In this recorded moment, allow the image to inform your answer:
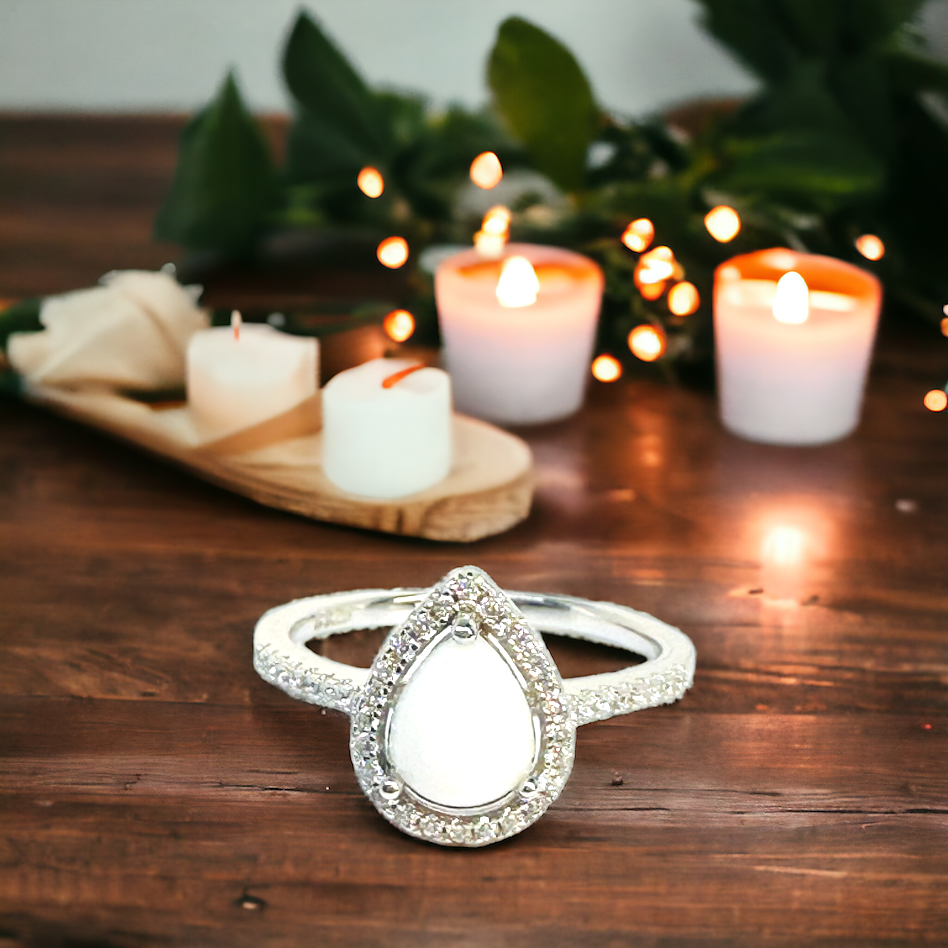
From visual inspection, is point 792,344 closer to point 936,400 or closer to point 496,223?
point 936,400

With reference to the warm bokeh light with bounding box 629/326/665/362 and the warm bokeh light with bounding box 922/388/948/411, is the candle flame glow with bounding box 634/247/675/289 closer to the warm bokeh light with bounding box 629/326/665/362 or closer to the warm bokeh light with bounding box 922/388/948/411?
the warm bokeh light with bounding box 629/326/665/362

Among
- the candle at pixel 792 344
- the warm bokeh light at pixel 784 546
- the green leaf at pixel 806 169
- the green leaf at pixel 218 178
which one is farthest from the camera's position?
the green leaf at pixel 218 178

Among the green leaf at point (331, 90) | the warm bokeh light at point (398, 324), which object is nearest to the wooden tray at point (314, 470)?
the warm bokeh light at point (398, 324)

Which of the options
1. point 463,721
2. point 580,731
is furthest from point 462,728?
point 580,731

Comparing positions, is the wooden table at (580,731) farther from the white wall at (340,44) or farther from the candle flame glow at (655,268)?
the white wall at (340,44)

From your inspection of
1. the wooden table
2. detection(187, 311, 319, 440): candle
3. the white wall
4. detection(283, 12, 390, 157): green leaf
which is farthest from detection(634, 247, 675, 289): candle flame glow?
the white wall

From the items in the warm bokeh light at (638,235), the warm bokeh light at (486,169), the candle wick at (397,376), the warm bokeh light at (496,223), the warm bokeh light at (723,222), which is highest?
the warm bokeh light at (486,169)

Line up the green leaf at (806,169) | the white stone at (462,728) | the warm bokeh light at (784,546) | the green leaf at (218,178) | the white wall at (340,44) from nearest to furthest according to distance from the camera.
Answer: the white stone at (462,728)
the warm bokeh light at (784,546)
the green leaf at (806,169)
the green leaf at (218,178)
the white wall at (340,44)
